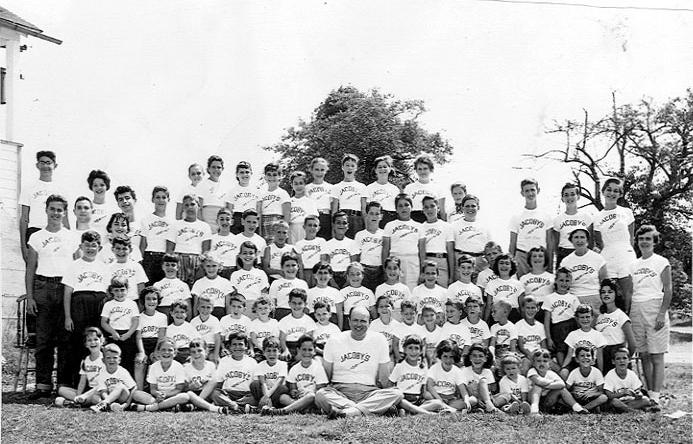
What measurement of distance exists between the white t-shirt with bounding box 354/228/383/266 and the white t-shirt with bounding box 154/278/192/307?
2.03m

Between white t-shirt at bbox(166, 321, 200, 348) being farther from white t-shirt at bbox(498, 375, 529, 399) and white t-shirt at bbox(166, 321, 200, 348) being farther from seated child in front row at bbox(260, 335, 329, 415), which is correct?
white t-shirt at bbox(498, 375, 529, 399)

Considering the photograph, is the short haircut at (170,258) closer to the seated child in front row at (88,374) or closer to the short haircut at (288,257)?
the seated child in front row at (88,374)

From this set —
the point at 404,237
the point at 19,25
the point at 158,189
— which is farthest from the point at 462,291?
the point at 19,25

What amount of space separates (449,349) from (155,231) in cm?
355

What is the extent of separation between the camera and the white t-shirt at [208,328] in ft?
24.2

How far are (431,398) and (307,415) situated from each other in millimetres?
1263

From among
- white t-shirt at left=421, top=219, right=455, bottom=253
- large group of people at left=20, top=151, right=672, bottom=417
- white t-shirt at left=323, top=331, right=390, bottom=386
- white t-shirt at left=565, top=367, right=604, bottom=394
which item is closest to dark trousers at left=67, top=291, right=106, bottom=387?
large group of people at left=20, top=151, right=672, bottom=417

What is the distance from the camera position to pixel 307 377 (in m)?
6.99

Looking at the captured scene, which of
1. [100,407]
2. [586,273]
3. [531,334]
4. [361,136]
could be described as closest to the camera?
[100,407]

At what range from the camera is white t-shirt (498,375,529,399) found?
23.3 ft

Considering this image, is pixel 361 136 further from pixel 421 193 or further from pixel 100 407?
Answer: pixel 100 407

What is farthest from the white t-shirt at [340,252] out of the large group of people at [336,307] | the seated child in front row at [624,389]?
the seated child in front row at [624,389]

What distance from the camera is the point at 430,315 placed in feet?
24.4

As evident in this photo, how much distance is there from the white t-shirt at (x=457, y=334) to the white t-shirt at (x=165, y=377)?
271 cm
